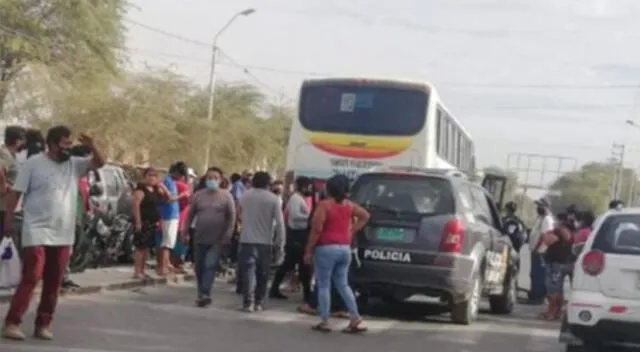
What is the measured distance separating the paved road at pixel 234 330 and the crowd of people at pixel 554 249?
2.32 ft

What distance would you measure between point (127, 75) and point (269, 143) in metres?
12.7

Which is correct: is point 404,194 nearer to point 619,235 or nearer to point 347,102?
point 619,235

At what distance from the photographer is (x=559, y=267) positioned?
1698cm

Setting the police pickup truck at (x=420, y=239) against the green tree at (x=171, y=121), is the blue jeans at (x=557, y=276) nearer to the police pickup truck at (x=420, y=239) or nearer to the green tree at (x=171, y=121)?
the police pickup truck at (x=420, y=239)

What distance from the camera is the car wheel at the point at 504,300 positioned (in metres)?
17.2

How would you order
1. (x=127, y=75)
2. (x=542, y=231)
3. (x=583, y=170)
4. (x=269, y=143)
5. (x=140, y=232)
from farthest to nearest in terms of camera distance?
(x=583, y=170), (x=269, y=143), (x=127, y=75), (x=542, y=231), (x=140, y=232)

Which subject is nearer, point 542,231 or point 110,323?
point 110,323

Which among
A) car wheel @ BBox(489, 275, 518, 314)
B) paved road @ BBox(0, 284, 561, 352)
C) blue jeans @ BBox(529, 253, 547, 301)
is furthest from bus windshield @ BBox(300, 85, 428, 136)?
paved road @ BBox(0, 284, 561, 352)

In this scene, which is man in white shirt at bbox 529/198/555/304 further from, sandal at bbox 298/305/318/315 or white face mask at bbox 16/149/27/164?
white face mask at bbox 16/149/27/164

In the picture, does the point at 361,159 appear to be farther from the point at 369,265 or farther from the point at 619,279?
the point at 619,279

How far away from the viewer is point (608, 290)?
10.9 metres

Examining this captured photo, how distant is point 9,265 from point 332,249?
334 cm

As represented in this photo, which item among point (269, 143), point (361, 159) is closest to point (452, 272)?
point (361, 159)

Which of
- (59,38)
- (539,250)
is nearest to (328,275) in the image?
(539,250)
